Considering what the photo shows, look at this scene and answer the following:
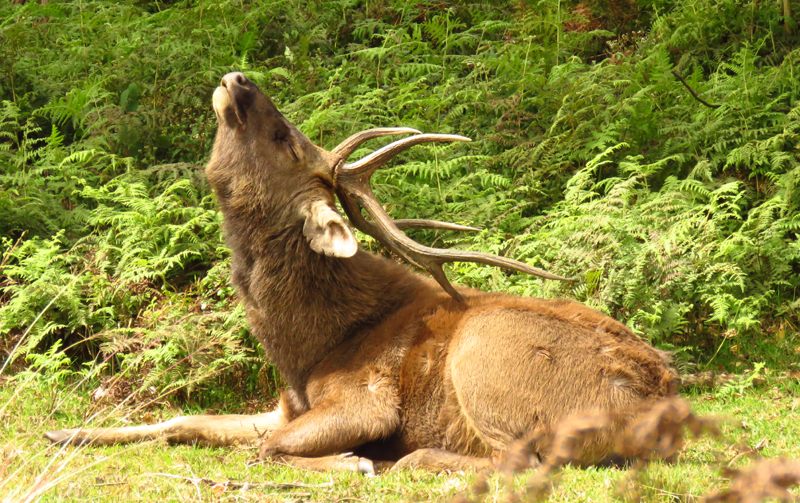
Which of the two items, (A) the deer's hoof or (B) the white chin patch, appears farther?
(B) the white chin patch

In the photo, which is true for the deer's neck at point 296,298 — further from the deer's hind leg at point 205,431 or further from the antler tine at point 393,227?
the deer's hind leg at point 205,431

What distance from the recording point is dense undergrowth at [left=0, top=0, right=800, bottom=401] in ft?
22.5

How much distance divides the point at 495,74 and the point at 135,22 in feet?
17.8

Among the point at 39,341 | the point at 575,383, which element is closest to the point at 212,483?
the point at 575,383

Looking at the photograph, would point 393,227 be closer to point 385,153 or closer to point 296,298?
point 385,153

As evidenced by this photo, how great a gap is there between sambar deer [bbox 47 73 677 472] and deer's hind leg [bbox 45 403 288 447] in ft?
0.04

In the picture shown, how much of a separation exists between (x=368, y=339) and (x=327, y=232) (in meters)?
0.79

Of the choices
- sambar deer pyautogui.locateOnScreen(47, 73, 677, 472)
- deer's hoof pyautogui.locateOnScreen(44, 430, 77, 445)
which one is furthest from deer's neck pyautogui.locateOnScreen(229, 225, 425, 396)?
deer's hoof pyautogui.locateOnScreen(44, 430, 77, 445)

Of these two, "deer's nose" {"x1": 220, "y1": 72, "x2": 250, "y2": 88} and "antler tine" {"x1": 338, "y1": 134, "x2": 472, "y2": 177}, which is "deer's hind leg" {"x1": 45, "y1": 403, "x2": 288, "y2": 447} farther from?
"deer's nose" {"x1": 220, "y1": 72, "x2": 250, "y2": 88}

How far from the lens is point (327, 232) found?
5.13 meters

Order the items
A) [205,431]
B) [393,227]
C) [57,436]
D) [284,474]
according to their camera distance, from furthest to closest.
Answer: [205,431], [393,227], [57,436], [284,474]

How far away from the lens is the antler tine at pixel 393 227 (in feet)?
17.3

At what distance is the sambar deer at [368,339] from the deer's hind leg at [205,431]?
1 centimetres

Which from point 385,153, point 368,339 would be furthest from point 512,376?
point 385,153
